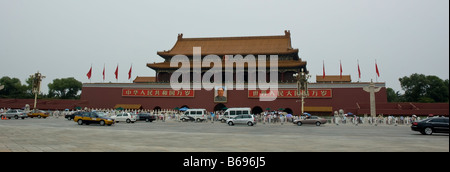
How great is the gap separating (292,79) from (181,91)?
16.9 m

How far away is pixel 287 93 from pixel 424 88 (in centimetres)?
3973

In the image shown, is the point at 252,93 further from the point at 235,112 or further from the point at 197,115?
the point at 197,115

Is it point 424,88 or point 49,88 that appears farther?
point 49,88

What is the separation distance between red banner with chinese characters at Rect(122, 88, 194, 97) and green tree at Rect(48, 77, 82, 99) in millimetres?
36047

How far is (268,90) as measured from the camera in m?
38.5

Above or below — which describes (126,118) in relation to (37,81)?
below

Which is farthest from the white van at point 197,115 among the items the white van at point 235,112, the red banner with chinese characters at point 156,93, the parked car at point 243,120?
the red banner with chinese characters at point 156,93

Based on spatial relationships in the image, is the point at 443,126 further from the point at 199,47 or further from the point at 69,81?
the point at 69,81

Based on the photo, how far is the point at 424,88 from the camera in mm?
57719

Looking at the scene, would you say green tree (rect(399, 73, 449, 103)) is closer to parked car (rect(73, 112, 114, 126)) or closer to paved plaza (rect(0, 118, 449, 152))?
paved plaza (rect(0, 118, 449, 152))

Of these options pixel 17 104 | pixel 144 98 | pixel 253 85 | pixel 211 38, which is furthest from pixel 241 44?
pixel 17 104

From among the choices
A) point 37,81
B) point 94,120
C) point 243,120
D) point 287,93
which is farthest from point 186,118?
point 37,81

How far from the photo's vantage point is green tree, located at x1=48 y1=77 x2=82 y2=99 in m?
67.2
